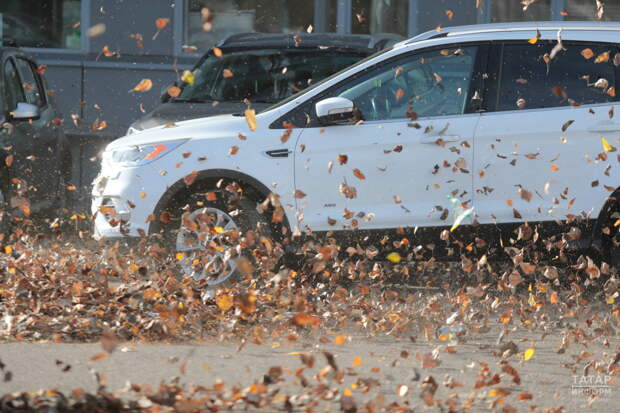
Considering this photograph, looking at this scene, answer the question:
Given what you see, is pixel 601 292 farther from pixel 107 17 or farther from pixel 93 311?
pixel 107 17

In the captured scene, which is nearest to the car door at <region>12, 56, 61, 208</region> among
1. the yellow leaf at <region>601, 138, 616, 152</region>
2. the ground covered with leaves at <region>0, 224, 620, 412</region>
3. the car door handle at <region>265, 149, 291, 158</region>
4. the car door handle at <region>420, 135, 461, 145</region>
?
the ground covered with leaves at <region>0, 224, 620, 412</region>

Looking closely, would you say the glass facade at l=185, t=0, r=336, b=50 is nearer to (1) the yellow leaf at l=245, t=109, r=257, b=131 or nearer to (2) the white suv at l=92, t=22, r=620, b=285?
(2) the white suv at l=92, t=22, r=620, b=285

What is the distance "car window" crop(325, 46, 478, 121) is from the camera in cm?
823

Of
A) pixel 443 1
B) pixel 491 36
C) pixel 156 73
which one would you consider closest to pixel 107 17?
pixel 156 73

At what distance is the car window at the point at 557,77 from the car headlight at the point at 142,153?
7.30 ft

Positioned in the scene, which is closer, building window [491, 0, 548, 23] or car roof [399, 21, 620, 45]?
car roof [399, 21, 620, 45]

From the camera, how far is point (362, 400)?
5.44 m

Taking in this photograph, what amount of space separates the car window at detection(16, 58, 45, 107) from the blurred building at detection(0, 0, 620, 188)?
7.04 meters

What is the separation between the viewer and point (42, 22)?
18.9 m

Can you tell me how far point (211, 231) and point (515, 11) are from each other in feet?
36.3

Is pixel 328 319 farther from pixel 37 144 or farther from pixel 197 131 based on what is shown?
pixel 37 144

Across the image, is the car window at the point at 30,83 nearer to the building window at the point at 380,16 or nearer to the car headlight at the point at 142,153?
the car headlight at the point at 142,153

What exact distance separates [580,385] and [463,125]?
8.43 feet

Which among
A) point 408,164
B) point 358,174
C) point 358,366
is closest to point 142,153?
point 358,174
